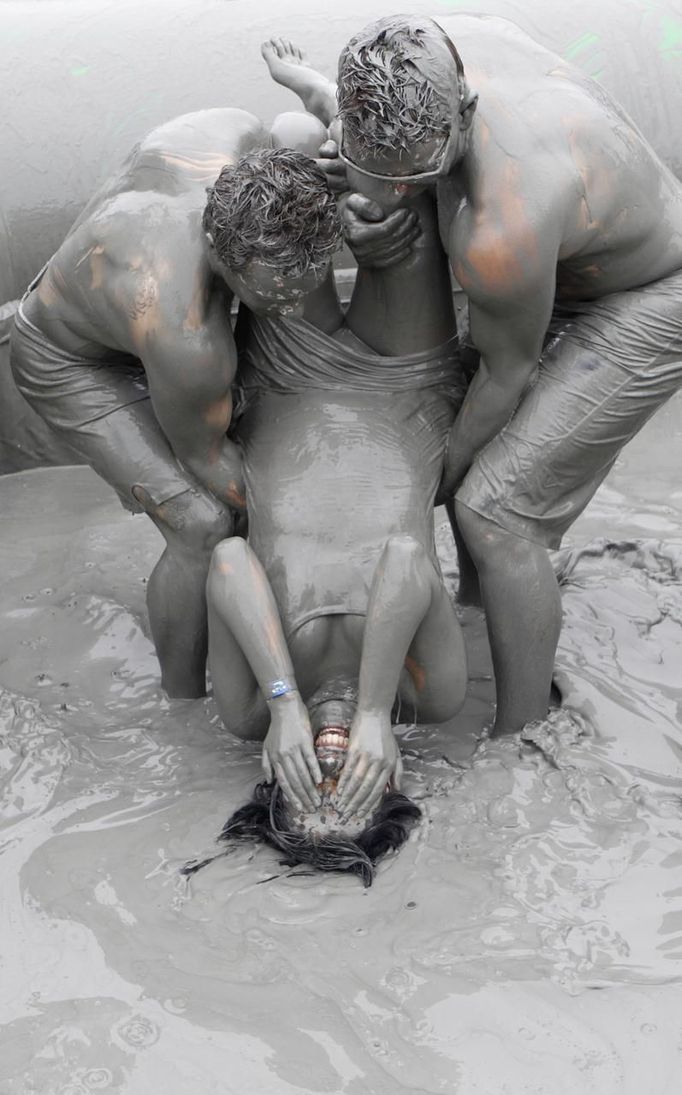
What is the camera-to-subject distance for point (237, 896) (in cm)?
364

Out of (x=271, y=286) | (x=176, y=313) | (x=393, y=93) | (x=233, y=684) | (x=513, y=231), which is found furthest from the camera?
(x=233, y=684)

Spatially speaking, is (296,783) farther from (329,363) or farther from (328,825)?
(329,363)

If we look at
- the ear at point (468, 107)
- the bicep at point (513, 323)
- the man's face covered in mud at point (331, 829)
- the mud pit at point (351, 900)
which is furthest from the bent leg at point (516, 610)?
the ear at point (468, 107)

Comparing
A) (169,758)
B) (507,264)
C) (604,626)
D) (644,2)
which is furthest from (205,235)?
(644,2)

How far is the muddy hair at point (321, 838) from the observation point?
3660mm

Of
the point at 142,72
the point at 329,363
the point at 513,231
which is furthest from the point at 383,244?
the point at 142,72

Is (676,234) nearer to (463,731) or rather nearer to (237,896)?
(463,731)

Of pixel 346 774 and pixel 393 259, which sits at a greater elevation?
pixel 393 259

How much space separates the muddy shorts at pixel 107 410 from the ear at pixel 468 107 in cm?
132

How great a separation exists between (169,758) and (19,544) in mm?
1513

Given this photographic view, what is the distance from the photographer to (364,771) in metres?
3.64

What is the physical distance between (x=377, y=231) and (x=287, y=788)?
5.02ft

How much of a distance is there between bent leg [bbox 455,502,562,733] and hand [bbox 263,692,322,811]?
2.26 ft

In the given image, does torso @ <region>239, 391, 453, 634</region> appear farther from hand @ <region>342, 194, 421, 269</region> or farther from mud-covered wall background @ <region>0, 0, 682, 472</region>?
mud-covered wall background @ <region>0, 0, 682, 472</region>
